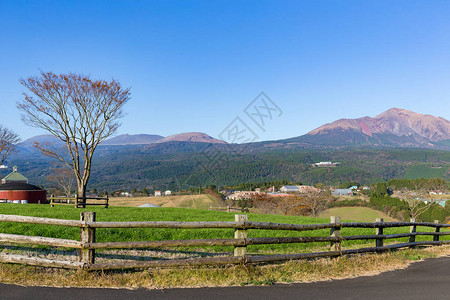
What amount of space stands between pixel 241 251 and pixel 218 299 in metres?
2.01

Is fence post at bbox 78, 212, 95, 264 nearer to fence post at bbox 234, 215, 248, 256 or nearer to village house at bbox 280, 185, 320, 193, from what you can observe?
fence post at bbox 234, 215, 248, 256

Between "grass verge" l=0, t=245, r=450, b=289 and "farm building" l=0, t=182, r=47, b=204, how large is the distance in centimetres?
3715

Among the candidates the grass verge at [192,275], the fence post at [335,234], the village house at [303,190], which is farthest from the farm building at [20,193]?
the village house at [303,190]

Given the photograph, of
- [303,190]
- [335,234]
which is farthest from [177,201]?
[335,234]

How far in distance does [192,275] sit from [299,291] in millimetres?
2347

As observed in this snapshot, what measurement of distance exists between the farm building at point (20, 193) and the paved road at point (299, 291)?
3840 centimetres

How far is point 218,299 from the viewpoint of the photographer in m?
6.99

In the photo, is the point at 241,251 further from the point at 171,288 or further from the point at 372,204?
the point at 372,204

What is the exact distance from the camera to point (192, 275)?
8.16 metres

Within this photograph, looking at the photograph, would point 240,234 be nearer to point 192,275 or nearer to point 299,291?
point 192,275

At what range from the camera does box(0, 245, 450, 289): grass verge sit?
25.1 ft

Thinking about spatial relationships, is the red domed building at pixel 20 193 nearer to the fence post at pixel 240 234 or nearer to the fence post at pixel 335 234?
the fence post at pixel 240 234

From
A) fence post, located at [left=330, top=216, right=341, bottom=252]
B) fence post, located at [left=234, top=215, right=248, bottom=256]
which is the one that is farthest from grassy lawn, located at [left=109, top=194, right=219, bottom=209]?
fence post, located at [left=234, top=215, right=248, bottom=256]

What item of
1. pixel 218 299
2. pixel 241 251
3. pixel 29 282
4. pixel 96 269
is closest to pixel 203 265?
pixel 241 251
